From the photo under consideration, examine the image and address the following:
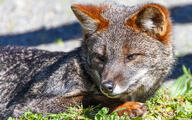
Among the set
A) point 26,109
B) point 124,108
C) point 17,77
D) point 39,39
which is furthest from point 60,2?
point 124,108

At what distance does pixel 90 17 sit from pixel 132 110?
58.1 inches

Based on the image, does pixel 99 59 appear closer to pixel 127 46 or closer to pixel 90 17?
pixel 127 46

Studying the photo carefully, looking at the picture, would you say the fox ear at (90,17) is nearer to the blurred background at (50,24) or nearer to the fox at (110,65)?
the fox at (110,65)

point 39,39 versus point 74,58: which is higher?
point 74,58

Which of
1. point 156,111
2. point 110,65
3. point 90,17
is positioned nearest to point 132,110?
point 156,111

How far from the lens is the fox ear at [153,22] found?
191 inches

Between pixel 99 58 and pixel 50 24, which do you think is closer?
pixel 99 58

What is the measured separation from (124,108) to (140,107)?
0.23 meters

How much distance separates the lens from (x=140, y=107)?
4.88m

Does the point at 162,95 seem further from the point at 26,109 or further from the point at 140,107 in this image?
the point at 26,109

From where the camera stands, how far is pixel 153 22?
5.07 meters

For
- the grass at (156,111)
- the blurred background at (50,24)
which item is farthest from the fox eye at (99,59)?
the blurred background at (50,24)

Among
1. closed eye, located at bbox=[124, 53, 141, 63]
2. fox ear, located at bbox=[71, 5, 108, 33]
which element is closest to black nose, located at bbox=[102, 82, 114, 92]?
closed eye, located at bbox=[124, 53, 141, 63]

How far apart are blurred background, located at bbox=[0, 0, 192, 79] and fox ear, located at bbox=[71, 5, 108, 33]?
4.14m
